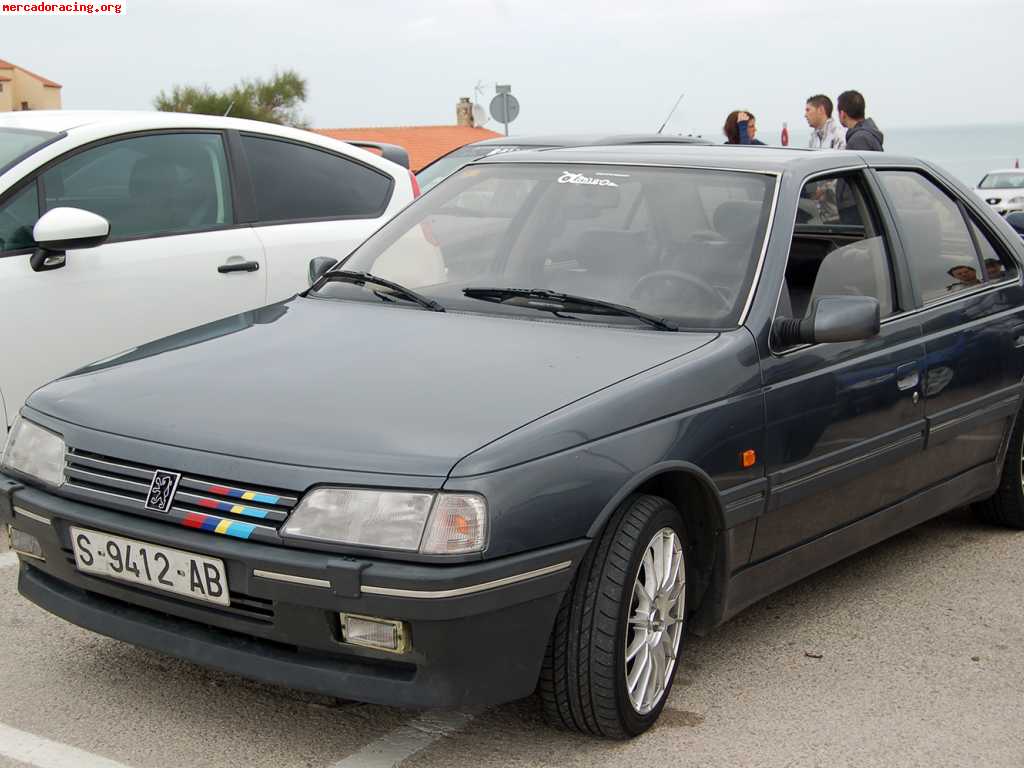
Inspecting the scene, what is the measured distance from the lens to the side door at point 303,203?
6.56 m

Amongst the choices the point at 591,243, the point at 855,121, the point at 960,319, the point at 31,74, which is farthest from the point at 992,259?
the point at 31,74

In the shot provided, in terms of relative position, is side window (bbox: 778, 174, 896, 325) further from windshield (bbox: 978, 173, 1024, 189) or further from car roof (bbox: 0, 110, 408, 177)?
windshield (bbox: 978, 173, 1024, 189)

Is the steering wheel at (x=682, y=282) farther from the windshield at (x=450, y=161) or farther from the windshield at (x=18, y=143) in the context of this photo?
the windshield at (x=450, y=161)

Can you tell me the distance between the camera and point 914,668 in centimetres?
425

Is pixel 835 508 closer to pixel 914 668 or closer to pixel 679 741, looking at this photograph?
pixel 914 668

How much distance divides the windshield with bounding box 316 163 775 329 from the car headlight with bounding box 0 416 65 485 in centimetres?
125

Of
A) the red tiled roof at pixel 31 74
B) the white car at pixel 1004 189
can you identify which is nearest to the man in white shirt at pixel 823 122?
the white car at pixel 1004 189

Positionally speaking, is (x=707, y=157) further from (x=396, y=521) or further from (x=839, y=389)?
(x=396, y=521)

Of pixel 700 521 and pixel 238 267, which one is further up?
pixel 238 267

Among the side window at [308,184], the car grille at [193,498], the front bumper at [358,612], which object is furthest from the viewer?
the side window at [308,184]

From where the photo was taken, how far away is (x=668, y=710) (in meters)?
3.89

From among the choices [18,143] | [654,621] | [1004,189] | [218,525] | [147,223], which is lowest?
[1004,189]

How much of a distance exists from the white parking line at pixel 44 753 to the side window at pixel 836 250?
2352 millimetres

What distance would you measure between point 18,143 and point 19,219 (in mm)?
422
